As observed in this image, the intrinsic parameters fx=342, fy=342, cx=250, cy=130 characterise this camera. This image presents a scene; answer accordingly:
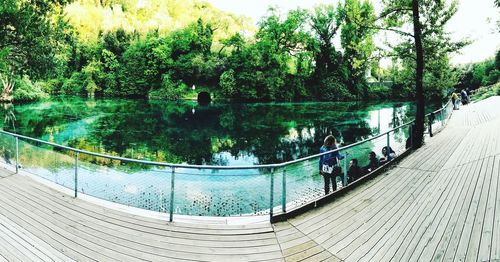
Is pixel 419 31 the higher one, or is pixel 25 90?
pixel 419 31

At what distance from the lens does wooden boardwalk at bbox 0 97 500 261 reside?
4965 mm

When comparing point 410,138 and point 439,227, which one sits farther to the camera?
point 410,138

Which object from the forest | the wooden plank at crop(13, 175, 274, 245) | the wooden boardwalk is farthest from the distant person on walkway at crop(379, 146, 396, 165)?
the forest

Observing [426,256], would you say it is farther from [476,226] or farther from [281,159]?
[281,159]

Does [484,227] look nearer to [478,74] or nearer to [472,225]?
[472,225]

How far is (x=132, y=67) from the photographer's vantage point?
71312mm

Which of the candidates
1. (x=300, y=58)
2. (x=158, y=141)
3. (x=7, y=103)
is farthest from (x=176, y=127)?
(x=300, y=58)

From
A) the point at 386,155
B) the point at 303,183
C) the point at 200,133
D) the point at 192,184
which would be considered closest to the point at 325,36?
the point at 200,133

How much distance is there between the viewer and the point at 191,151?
21391mm

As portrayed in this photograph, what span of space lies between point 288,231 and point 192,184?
6.59 ft

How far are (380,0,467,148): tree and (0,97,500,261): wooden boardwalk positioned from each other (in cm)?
711

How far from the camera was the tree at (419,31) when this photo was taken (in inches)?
551

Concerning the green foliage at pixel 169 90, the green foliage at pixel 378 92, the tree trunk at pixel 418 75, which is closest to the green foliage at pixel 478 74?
the green foliage at pixel 378 92

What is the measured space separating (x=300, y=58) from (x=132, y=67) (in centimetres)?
3469
